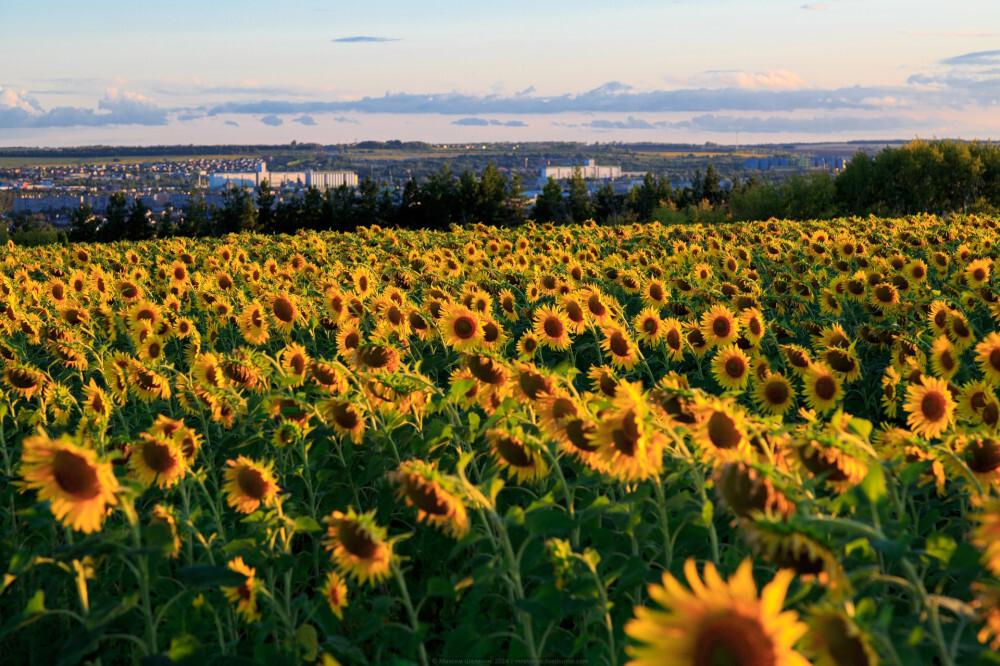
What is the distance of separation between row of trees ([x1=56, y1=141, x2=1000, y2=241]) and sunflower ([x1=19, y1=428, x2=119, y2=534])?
31802 mm

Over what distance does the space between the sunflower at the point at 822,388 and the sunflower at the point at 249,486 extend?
13.4ft

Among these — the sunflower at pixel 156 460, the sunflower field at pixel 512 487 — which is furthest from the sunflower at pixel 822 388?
the sunflower at pixel 156 460

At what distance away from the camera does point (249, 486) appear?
3895mm

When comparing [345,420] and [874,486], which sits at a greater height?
[874,486]

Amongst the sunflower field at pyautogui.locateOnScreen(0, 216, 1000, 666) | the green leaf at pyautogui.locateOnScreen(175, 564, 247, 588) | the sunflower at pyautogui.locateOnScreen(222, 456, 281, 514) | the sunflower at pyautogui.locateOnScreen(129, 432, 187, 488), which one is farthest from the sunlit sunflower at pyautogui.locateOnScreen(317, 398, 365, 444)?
the green leaf at pyautogui.locateOnScreen(175, 564, 247, 588)

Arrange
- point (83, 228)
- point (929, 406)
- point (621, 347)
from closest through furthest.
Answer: point (929, 406) → point (621, 347) → point (83, 228)

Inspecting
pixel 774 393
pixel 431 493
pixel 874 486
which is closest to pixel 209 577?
pixel 431 493

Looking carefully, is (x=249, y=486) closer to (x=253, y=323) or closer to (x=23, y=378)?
(x=23, y=378)

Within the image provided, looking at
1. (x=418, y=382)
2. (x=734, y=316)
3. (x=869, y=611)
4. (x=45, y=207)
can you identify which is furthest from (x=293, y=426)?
(x=45, y=207)

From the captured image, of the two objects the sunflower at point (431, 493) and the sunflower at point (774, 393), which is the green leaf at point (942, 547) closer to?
the sunflower at point (431, 493)

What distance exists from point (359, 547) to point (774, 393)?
4.31 m

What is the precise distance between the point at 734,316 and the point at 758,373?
1.53 meters

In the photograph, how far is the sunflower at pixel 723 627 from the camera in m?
1.63

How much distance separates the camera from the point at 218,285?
11297 mm
